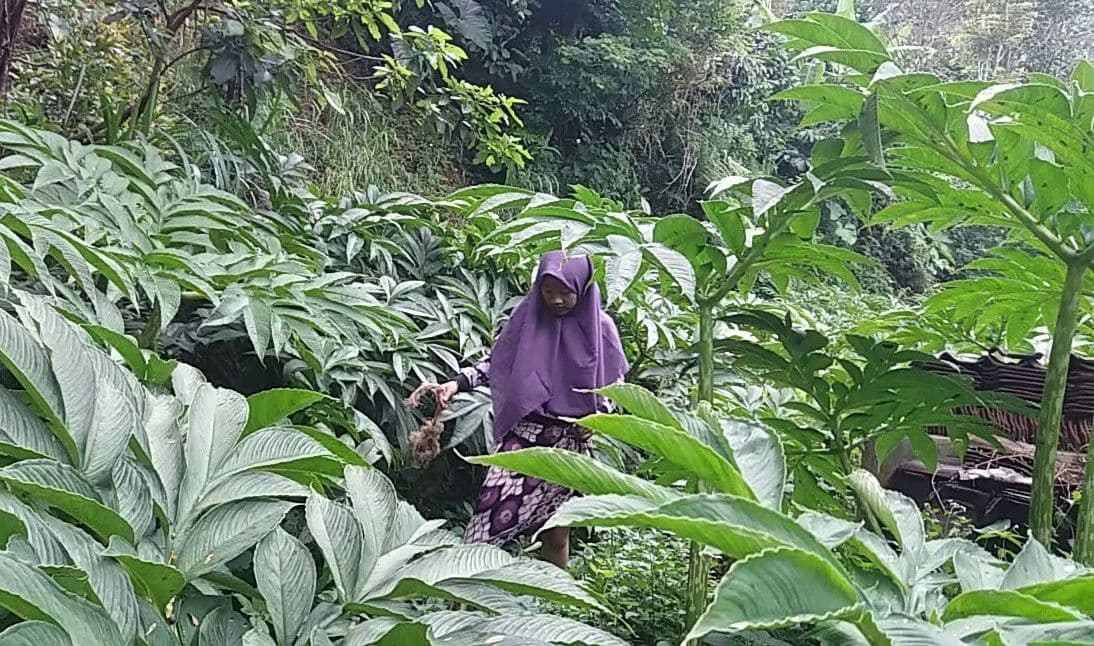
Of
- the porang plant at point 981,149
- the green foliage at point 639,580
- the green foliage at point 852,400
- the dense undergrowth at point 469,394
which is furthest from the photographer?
the green foliage at point 639,580

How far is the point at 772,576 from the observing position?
275 mm

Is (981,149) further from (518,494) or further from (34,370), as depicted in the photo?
(518,494)

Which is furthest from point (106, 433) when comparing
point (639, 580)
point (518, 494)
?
point (518, 494)

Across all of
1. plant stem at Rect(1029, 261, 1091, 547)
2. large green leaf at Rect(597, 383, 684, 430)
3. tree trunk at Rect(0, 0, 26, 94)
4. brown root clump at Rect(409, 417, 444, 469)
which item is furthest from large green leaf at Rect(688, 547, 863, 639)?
tree trunk at Rect(0, 0, 26, 94)

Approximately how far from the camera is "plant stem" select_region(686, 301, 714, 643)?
2.29ft

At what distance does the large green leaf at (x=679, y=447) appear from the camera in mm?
344

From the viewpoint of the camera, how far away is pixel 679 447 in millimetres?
348

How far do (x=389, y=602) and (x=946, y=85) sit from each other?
0.52 meters

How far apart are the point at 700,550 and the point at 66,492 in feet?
1.47

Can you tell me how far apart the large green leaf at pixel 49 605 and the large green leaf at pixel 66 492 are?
7 centimetres

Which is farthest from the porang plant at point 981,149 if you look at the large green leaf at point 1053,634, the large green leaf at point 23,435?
the large green leaf at point 23,435

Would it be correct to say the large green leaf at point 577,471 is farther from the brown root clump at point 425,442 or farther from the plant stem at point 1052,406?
the brown root clump at point 425,442

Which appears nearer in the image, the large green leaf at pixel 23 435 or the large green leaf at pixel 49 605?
the large green leaf at pixel 49 605

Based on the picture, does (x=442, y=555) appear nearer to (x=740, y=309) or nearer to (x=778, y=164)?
(x=740, y=309)
